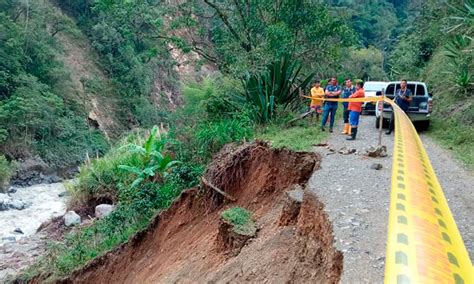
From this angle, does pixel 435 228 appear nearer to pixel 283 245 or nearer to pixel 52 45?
pixel 283 245

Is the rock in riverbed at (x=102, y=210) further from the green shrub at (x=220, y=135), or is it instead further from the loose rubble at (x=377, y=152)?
the loose rubble at (x=377, y=152)

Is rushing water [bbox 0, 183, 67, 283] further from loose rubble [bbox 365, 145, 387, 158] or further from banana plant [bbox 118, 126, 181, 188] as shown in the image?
loose rubble [bbox 365, 145, 387, 158]

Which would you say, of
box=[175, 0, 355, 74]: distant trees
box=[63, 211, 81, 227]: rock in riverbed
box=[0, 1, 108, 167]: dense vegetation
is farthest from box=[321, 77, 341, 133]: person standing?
box=[0, 1, 108, 167]: dense vegetation

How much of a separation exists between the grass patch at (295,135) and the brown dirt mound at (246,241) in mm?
383

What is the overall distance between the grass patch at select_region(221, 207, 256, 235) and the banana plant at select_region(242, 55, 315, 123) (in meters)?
5.27

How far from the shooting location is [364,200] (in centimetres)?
541

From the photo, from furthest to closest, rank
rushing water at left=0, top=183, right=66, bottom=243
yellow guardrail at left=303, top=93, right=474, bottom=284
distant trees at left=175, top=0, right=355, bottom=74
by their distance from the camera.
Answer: rushing water at left=0, top=183, right=66, bottom=243 → distant trees at left=175, top=0, right=355, bottom=74 → yellow guardrail at left=303, top=93, right=474, bottom=284

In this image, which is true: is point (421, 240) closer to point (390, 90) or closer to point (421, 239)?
point (421, 239)

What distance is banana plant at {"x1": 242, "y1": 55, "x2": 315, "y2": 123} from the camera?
1197 cm

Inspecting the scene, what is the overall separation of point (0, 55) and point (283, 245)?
2757 cm

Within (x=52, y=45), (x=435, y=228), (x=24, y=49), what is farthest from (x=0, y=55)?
(x=435, y=228)

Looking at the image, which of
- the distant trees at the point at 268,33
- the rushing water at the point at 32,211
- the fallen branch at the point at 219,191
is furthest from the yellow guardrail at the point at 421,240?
the rushing water at the point at 32,211

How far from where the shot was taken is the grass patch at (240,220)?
6484 millimetres

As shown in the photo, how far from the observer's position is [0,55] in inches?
1080
